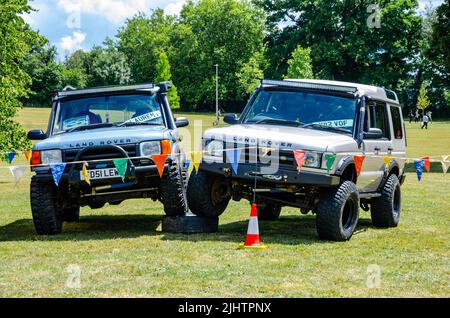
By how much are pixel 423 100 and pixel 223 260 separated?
82969 mm

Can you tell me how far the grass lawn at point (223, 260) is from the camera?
6832 millimetres

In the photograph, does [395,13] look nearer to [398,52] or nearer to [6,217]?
[398,52]

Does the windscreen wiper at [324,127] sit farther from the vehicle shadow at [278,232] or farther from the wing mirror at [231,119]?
the vehicle shadow at [278,232]

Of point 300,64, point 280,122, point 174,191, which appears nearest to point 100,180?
point 174,191

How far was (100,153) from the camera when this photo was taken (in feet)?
33.6

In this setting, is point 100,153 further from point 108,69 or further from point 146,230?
point 108,69

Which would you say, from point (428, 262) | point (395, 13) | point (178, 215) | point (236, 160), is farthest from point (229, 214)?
point (395, 13)

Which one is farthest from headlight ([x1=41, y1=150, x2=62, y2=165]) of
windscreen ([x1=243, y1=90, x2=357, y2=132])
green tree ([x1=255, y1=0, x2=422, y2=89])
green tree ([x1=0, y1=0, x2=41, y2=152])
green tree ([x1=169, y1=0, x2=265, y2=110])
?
green tree ([x1=169, y1=0, x2=265, y2=110])

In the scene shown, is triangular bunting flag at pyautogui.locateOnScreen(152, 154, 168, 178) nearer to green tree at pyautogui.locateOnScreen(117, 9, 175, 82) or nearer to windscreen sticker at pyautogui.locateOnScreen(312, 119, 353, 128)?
windscreen sticker at pyautogui.locateOnScreen(312, 119, 353, 128)

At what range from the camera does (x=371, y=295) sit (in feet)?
21.6

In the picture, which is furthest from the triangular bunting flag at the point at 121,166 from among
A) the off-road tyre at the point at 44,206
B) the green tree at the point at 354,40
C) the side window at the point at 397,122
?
the green tree at the point at 354,40

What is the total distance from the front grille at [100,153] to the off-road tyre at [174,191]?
60 centimetres

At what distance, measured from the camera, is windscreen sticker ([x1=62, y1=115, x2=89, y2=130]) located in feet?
37.3
